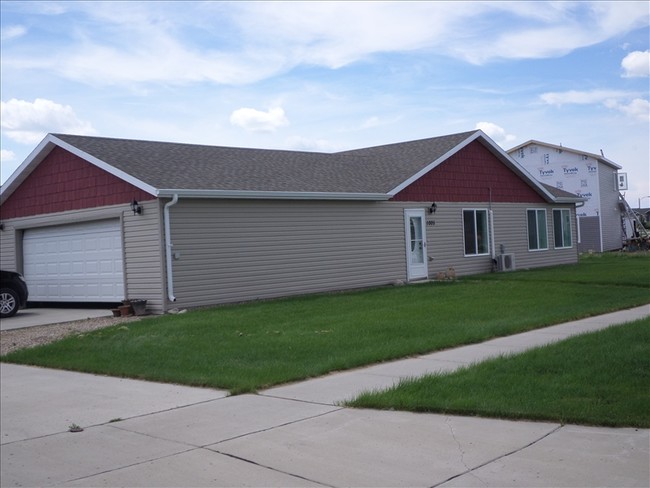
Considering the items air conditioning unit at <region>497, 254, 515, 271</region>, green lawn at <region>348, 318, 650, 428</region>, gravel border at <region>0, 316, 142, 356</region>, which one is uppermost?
air conditioning unit at <region>497, 254, 515, 271</region>

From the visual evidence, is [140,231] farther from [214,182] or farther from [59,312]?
[59,312]

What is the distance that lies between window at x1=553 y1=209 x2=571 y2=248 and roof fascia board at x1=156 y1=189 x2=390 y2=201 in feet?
35.1

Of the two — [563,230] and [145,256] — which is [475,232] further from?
[145,256]

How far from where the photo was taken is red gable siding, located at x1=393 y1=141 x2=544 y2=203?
76.4ft

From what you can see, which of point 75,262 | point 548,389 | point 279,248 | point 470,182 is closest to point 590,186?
point 470,182

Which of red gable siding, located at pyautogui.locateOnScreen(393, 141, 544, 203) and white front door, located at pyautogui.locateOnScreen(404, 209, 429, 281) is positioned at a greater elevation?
red gable siding, located at pyautogui.locateOnScreen(393, 141, 544, 203)

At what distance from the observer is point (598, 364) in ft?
28.6

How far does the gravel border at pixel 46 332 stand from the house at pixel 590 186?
104ft

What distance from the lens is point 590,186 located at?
4153cm

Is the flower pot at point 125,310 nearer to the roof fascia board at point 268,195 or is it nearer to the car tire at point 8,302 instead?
the roof fascia board at point 268,195

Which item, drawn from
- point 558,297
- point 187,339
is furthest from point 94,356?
point 558,297

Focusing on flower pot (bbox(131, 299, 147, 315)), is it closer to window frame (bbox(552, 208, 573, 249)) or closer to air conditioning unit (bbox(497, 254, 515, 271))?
air conditioning unit (bbox(497, 254, 515, 271))

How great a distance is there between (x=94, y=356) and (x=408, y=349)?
4.98m

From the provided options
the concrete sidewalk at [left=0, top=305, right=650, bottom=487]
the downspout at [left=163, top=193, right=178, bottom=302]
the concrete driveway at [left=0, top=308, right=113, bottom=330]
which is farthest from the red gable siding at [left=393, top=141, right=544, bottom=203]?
the concrete sidewalk at [left=0, top=305, right=650, bottom=487]
